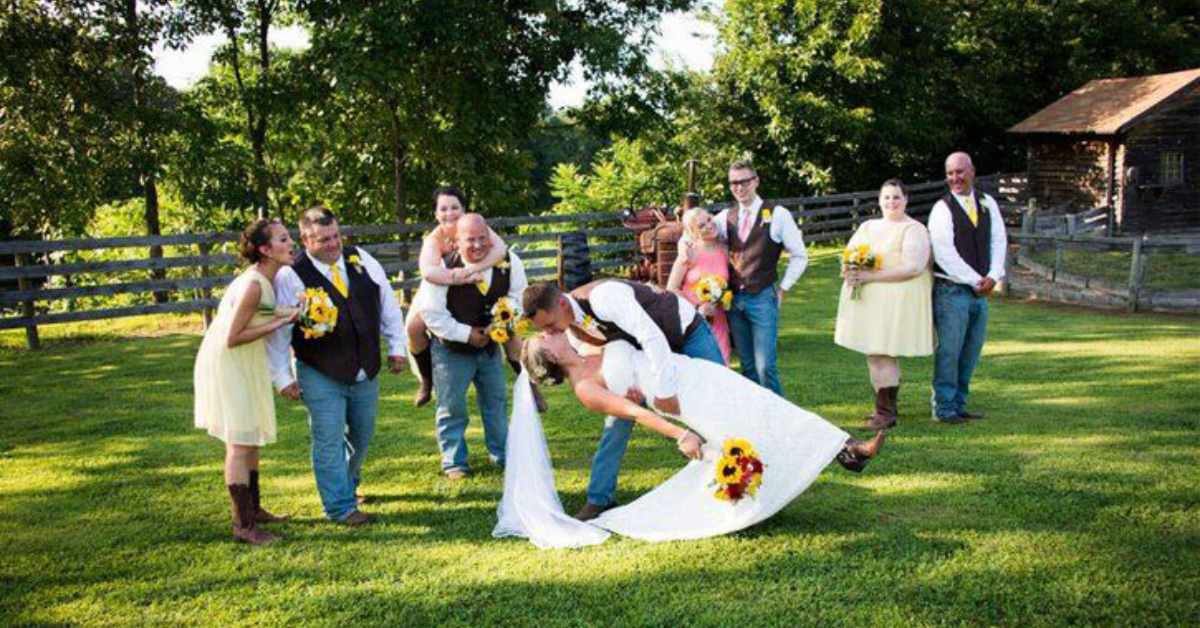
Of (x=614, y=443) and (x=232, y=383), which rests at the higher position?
(x=232, y=383)

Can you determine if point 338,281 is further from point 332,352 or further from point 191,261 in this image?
point 191,261

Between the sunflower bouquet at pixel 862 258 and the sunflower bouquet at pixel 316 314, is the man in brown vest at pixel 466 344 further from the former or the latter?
the sunflower bouquet at pixel 862 258

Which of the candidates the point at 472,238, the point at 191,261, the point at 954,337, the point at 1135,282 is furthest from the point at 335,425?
the point at 1135,282

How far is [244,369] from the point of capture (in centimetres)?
584

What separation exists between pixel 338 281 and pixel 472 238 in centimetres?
100

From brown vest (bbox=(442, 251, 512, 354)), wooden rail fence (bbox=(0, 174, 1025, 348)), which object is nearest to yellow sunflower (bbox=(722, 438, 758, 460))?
brown vest (bbox=(442, 251, 512, 354))

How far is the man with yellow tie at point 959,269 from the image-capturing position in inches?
309

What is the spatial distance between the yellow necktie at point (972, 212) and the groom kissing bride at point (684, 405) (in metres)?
3.11

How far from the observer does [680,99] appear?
2286 centimetres

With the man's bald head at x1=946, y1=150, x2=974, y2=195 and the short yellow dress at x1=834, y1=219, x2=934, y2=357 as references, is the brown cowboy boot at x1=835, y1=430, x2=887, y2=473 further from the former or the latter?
the man's bald head at x1=946, y1=150, x2=974, y2=195

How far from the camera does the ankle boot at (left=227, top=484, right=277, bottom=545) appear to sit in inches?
229

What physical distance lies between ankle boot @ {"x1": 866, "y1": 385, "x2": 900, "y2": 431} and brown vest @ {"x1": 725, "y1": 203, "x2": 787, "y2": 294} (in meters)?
1.24

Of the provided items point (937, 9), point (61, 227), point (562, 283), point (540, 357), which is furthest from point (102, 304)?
point (937, 9)

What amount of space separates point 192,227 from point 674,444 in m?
17.9
